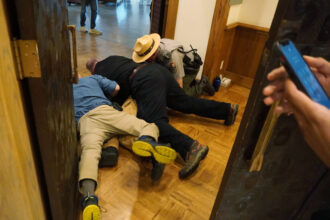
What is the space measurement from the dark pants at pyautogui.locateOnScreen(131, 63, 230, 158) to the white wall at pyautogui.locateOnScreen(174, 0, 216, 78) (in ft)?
2.74

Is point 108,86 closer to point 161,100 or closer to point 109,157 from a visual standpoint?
point 161,100

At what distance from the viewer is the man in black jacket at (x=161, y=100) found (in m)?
1.82

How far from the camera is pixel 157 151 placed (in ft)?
5.32

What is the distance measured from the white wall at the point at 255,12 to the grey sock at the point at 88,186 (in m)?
2.19

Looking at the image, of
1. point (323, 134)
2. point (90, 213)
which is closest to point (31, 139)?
point (90, 213)

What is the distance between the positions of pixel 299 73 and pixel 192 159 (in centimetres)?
131

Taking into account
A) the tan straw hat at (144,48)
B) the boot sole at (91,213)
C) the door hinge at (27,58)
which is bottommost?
the boot sole at (91,213)

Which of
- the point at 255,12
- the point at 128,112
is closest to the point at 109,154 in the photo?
the point at 128,112

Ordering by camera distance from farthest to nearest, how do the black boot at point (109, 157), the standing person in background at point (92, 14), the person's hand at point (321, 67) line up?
the standing person in background at point (92, 14)
the black boot at point (109, 157)
the person's hand at point (321, 67)

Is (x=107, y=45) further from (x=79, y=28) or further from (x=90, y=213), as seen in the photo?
(x=90, y=213)

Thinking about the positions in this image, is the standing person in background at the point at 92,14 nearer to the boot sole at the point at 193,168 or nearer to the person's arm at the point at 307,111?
the boot sole at the point at 193,168

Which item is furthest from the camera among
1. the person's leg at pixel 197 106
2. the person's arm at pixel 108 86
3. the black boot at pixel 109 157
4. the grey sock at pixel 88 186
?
the person's leg at pixel 197 106

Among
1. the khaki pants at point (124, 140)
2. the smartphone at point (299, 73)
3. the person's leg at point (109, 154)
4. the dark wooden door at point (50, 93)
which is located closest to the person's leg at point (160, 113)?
the khaki pants at point (124, 140)

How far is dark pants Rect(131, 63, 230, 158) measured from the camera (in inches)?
74.2
